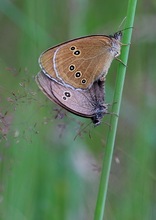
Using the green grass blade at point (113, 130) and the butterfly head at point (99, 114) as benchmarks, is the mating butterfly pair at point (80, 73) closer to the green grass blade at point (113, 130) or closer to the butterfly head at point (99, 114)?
the butterfly head at point (99, 114)

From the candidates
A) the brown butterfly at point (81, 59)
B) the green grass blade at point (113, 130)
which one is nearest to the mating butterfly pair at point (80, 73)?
the brown butterfly at point (81, 59)

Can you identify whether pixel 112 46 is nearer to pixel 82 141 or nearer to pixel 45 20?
pixel 45 20

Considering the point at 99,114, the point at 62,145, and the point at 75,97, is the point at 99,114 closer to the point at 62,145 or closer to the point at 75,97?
the point at 75,97

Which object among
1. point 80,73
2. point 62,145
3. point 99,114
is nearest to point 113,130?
point 99,114

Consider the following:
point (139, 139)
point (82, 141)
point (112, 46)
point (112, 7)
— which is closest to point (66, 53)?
point (112, 46)

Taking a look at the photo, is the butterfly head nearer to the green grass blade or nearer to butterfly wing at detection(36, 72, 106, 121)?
butterfly wing at detection(36, 72, 106, 121)

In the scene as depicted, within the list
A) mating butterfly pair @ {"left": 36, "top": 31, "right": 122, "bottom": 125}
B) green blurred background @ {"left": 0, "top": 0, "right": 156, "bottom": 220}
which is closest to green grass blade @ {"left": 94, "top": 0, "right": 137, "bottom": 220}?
mating butterfly pair @ {"left": 36, "top": 31, "right": 122, "bottom": 125}
